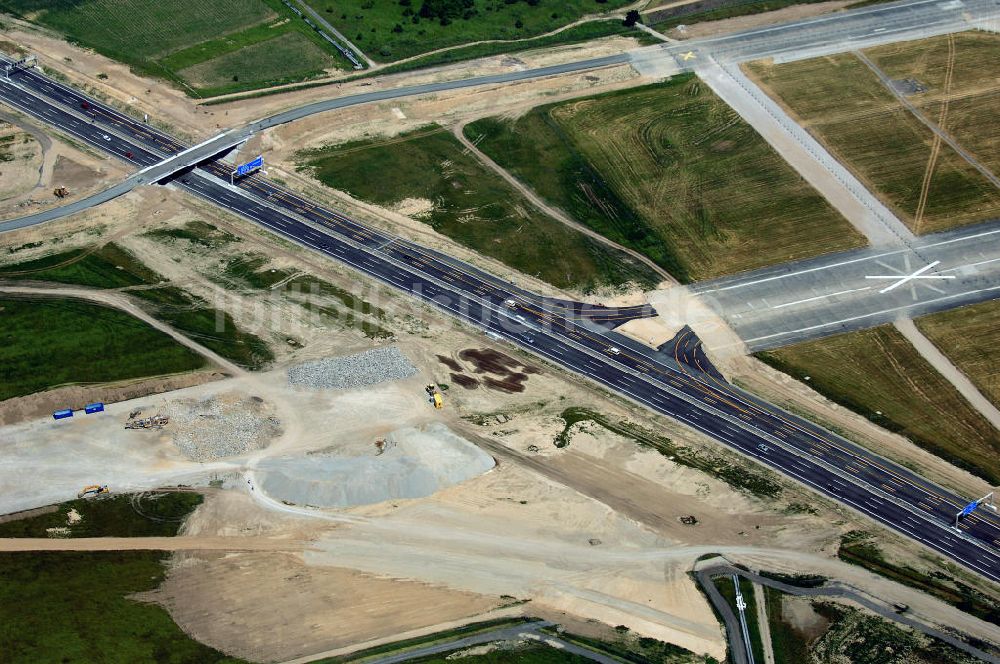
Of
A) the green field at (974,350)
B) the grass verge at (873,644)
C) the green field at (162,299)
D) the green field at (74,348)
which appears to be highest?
the green field at (974,350)

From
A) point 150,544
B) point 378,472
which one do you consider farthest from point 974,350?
point 150,544

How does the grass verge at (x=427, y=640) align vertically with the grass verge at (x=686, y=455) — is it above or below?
below

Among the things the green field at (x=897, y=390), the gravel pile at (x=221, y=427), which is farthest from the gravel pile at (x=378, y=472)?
the green field at (x=897, y=390)

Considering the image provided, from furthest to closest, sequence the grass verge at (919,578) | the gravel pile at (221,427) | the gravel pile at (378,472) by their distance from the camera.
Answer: the gravel pile at (221,427), the gravel pile at (378,472), the grass verge at (919,578)

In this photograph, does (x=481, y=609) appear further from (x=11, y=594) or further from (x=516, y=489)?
(x=11, y=594)

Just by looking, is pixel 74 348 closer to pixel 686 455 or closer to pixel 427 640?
pixel 427 640

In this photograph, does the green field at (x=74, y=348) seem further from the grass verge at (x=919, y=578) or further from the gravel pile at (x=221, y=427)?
the grass verge at (x=919, y=578)
